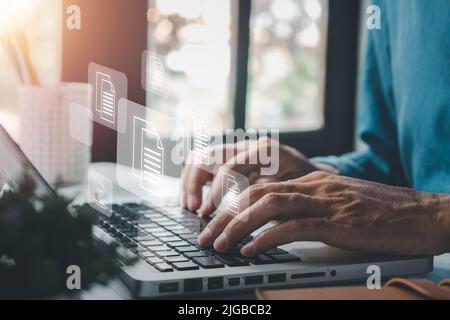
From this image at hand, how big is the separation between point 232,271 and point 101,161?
0.88 m

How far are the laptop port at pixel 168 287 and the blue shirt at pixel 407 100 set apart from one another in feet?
2.05

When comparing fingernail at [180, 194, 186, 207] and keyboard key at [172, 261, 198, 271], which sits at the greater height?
keyboard key at [172, 261, 198, 271]

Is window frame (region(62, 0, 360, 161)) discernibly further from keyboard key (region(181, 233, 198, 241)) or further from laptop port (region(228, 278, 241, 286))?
laptop port (region(228, 278, 241, 286))

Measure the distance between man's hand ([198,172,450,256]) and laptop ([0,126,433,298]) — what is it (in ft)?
0.06

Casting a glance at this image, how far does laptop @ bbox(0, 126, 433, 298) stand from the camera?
668 millimetres

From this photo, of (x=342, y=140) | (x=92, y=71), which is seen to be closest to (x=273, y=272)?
(x=92, y=71)

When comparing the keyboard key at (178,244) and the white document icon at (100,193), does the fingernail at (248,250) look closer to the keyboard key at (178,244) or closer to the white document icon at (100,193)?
the keyboard key at (178,244)

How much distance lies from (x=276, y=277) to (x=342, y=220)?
0.12 meters

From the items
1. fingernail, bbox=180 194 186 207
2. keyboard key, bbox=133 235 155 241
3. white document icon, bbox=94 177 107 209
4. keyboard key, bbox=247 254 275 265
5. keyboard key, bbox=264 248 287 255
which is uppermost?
keyboard key, bbox=247 254 275 265

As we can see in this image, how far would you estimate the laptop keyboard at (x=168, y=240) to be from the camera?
2.34ft

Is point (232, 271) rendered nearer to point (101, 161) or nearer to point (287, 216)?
point (287, 216)

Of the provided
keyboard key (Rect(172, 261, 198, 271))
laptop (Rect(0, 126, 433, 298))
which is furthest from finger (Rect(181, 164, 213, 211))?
keyboard key (Rect(172, 261, 198, 271))
